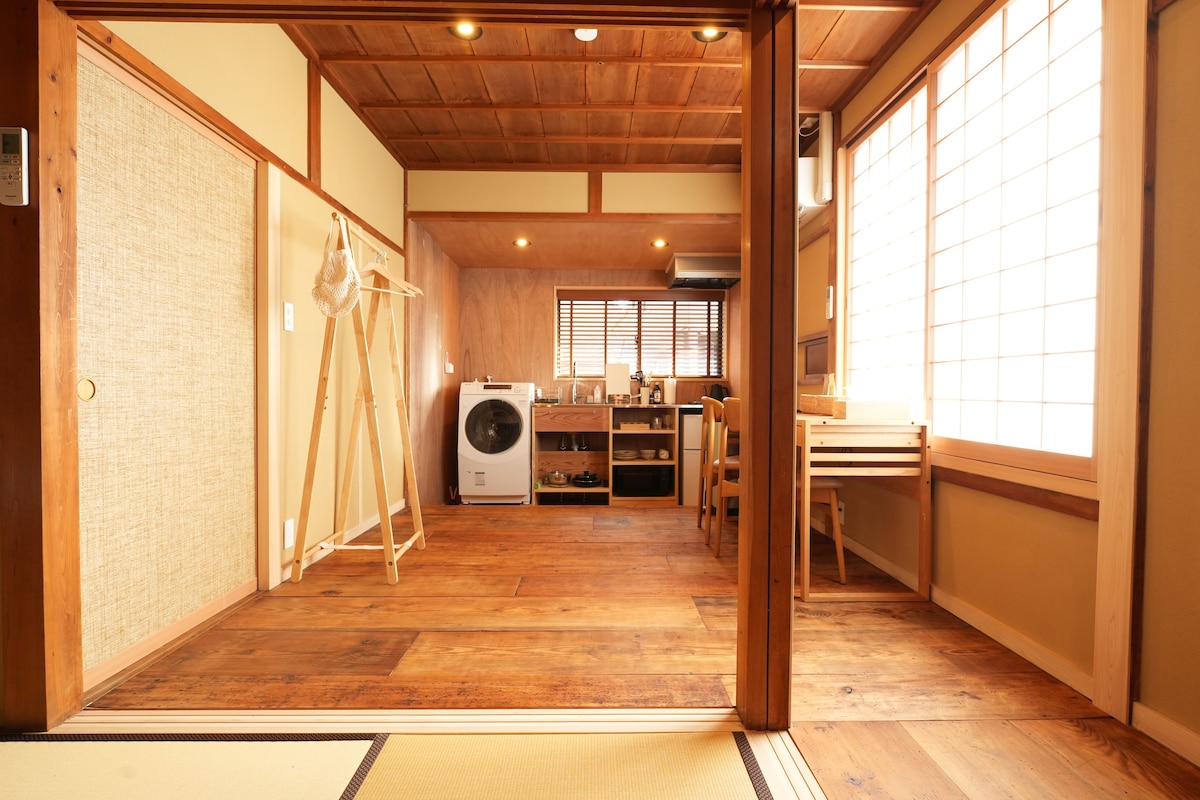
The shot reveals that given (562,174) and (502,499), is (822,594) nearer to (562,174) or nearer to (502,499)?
(502,499)

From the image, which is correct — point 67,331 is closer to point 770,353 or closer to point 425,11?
point 425,11

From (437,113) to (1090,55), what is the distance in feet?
9.50

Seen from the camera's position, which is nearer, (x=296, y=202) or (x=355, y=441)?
(x=296, y=202)

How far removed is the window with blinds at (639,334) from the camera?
4992mm

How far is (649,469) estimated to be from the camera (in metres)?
4.45

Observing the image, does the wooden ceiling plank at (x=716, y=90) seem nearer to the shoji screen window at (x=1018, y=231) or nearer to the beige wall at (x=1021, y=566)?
the shoji screen window at (x=1018, y=231)

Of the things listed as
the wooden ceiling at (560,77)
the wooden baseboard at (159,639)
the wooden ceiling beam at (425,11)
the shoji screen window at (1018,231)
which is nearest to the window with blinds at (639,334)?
the wooden ceiling at (560,77)

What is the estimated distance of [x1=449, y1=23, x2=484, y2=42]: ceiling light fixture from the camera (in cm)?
230

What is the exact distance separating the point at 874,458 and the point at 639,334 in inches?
121

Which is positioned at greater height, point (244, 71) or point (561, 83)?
point (561, 83)

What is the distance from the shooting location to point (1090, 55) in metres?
1.53

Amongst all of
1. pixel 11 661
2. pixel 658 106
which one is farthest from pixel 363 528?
pixel 658 106

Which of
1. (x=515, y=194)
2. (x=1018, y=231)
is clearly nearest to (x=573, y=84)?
(x=515, y=194)

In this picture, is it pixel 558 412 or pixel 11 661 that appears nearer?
pixel 11 661
